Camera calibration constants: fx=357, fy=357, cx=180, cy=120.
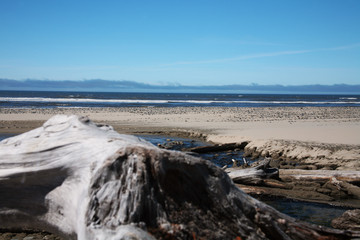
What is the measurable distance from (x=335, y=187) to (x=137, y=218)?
563cm

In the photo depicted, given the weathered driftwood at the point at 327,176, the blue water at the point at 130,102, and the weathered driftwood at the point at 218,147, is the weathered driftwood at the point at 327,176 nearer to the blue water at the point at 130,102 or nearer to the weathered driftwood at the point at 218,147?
the weathered driftwood at the point at 218,147

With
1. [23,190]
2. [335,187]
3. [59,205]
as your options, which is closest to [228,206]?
[59,205]

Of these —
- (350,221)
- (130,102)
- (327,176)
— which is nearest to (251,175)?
(327,176)

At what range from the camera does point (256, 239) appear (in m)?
3.37

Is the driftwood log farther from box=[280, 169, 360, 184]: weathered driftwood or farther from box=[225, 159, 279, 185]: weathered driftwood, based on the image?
box=[280, 169, 360, 184]: weathered driftwood

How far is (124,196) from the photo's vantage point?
312cm

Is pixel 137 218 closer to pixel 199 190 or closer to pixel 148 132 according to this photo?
pixel 199 190

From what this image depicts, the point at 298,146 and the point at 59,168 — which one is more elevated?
the point at 59,168

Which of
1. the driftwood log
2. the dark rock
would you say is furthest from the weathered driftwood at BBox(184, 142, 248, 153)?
the driftwood log

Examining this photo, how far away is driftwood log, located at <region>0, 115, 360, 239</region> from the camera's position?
3111 millimetres

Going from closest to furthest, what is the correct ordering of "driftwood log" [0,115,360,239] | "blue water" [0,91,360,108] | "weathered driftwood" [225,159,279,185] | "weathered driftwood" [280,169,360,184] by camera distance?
"driftwood log" [0,115,360,239]
"weathered driftwood" [225,159,279,185]
"weathered driftwood" [280,169,360,184]
"blue water" [0,91,360,108]

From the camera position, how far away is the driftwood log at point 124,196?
10.2 feet

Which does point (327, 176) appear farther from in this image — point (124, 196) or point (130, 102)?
point (130, 102)

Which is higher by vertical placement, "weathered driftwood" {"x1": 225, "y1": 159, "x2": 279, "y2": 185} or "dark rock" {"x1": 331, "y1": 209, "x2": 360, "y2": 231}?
"weathered driftwood" {"x1": 225, "y1": 159, "x2": 279, "y2": 185}
